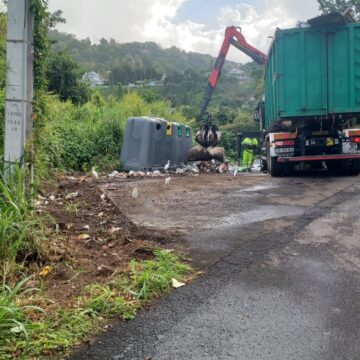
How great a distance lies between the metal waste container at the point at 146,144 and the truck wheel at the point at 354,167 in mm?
5043

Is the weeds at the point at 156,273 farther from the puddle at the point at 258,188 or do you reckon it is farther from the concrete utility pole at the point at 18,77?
the puddle at the point at 258,188

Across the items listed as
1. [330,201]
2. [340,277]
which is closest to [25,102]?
[340,277]

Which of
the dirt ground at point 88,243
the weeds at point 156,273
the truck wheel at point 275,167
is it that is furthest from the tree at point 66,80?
the weeds at point 156,273

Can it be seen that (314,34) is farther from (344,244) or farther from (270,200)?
(344,244)

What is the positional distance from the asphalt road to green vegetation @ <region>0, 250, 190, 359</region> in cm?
12

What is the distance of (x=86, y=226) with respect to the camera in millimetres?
5227

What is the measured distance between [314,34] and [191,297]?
26.2ft

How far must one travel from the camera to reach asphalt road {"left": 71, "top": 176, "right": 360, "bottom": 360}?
2.54 metres

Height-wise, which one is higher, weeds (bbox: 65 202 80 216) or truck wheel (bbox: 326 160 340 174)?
truck wheel (bbox: 326 160 340 174)

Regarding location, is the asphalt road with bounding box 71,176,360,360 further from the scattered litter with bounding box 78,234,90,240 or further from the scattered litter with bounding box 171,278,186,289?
the scattered litter with bounding box 78,234,90,240

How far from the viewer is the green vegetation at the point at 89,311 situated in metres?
2.49

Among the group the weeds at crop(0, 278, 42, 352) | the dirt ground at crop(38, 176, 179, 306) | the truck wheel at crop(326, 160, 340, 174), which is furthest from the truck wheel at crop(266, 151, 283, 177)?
the weeds at crop(0, 278, 42, 352)

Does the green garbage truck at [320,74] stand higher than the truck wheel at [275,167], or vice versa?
the green garbage truck at [320,74]

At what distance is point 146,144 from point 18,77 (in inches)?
318
